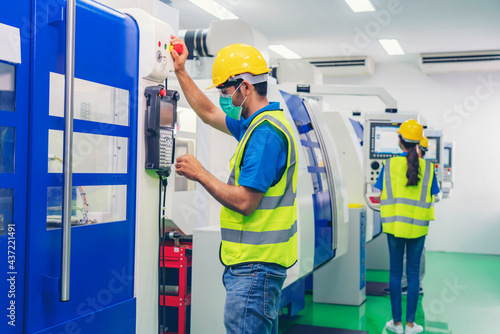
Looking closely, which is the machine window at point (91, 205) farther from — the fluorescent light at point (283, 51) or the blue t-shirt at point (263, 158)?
the fluorescent light at point (283, 51)

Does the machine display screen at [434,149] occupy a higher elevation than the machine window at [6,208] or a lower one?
higher

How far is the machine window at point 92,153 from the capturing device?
1908mm

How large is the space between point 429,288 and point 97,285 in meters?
5.06

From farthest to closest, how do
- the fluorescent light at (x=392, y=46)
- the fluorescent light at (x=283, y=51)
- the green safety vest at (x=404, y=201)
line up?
the fluorescent light at (x=283, y=51), the fluorescent light at (x=392, y=46), the green safety vest at (x=404, y=201)

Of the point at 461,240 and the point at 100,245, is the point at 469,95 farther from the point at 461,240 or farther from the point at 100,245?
the point at 100,245

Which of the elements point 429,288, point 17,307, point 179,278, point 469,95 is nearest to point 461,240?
point 469,95

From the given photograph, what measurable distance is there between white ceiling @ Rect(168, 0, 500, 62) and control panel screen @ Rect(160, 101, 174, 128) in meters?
4.61

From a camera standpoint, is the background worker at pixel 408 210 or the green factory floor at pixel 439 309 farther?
the green factory floor at pixel 439 309

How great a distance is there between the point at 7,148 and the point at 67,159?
0.18 metres

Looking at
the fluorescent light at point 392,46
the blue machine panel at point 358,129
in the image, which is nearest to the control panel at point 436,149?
the blue machine panel at point 358,129

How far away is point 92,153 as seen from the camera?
2.10 meters

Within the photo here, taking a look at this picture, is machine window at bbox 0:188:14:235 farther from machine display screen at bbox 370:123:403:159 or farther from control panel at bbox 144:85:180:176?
machine display screen at bbox 370:123:403:159

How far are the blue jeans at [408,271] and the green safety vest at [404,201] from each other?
10cm

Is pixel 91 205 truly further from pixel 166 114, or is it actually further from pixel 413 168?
pixel 413 168
